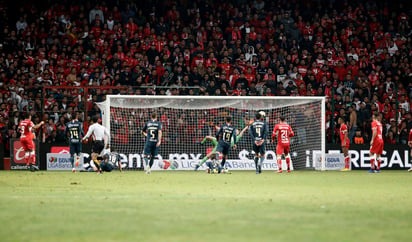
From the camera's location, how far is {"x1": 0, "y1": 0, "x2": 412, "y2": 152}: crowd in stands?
27391 mm

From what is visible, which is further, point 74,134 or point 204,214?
point 74,134

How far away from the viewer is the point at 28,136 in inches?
958

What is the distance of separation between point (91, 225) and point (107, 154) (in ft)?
50.4

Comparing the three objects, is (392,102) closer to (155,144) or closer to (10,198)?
(155,144)

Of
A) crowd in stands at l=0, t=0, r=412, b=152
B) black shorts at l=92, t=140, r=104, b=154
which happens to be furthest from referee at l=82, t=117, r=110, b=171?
crowd in stands at l=0, t=0, r=412, b=152

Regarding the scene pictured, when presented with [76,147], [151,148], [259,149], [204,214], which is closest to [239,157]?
[259,149]

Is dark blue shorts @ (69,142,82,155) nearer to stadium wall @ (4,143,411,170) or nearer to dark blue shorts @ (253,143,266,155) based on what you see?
stadium wall @ (4,143,411,170)

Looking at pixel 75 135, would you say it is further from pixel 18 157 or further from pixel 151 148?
pixel 18 157

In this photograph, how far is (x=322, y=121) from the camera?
2636 centimetres

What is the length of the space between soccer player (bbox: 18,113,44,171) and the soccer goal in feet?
9.02

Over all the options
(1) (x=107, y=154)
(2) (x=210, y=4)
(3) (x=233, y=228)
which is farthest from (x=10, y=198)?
(2) (x=210, y=4)

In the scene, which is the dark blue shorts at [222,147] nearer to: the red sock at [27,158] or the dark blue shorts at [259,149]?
the dark blue shorts at [259,149]

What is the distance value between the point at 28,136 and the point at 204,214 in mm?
16152

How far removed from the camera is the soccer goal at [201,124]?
26.4m
